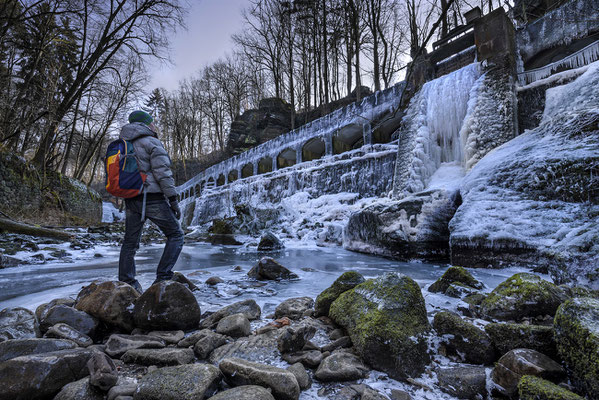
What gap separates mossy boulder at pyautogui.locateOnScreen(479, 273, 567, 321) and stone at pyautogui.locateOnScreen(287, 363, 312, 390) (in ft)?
4.53

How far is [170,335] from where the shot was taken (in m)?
1.71

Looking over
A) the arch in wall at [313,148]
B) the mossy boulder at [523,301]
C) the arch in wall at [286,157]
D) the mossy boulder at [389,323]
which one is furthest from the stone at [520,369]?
the arch in wall at [286,157]

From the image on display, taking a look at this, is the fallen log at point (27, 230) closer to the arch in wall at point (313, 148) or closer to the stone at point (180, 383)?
the stone at point (180, 383)

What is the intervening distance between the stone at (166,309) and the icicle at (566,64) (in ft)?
32.2

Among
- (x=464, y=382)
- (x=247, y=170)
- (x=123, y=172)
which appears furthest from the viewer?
(x=247, y=170)

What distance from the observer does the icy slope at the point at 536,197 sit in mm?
3402

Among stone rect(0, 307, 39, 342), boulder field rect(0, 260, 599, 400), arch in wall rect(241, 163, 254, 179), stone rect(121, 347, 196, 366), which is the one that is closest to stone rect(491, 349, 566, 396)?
boulder field rect(0, 260, 599, 400)

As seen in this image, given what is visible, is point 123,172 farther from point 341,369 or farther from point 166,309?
point 341,369

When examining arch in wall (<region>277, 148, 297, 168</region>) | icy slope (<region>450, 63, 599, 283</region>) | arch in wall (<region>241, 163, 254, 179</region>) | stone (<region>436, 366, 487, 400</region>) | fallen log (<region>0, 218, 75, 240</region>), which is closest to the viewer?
stone (<region>436, 366, 487, 400</region>)

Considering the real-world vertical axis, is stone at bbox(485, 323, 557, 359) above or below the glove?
below

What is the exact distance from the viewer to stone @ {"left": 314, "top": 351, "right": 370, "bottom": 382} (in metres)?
1.22

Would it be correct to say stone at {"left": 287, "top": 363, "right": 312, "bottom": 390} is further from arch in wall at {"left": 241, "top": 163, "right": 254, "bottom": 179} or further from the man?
arch in wall at {"left": 241, "top": 163, "right": 254, "bottom": 179}

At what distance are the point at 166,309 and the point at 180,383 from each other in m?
0.87

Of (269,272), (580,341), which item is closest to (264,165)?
(269,272)
